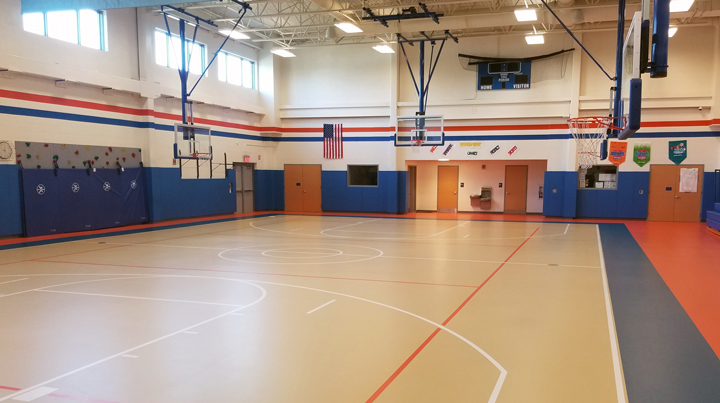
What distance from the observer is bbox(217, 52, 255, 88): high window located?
70.0 ft

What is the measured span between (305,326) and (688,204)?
19.3 m

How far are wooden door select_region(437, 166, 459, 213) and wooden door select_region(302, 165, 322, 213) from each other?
5979mm

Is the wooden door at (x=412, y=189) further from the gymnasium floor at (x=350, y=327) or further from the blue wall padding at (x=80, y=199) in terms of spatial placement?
the gymnasium floor at (x=350, y=327)

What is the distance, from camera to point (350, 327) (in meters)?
5.91

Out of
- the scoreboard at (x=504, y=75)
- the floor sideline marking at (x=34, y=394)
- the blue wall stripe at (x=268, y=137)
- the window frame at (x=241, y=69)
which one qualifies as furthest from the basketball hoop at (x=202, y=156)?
the floor sideline marking at (x=34, y=394)

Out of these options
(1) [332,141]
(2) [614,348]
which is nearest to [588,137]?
(1) [332,141]

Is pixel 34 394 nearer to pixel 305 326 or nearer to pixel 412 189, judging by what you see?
pixel 305 326

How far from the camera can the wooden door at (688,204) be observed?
19.4m

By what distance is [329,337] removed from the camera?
18.2 ft

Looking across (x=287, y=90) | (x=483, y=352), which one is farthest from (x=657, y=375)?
(x=287, y=90)

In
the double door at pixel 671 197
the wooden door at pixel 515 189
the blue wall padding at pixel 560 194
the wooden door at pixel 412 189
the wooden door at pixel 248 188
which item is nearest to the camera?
the double door at pixel 671 197

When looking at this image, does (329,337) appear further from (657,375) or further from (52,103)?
(52,103)

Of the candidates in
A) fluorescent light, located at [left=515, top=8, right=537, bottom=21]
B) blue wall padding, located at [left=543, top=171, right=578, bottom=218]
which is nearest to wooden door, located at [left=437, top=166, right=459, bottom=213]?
blue wall padding, located at [left=543, top=171, right=578, bottom=218]

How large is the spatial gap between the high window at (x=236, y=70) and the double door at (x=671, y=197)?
1779cm
